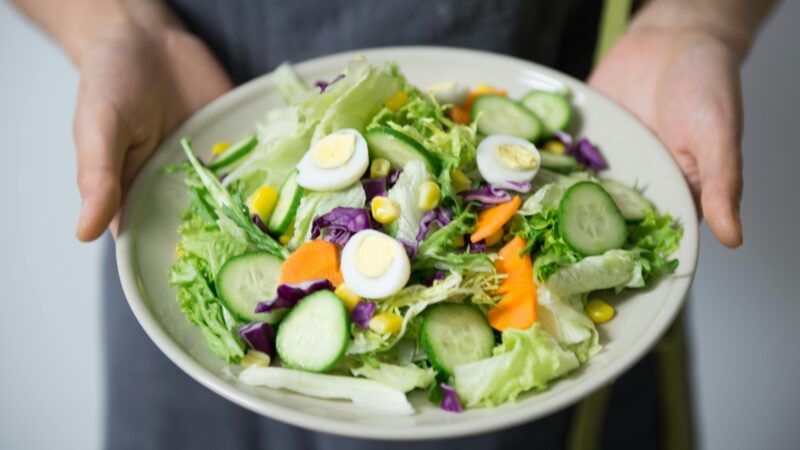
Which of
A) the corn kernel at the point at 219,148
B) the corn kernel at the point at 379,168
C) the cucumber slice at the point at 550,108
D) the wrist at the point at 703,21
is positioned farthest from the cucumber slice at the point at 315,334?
the wrist at the point at 703,21

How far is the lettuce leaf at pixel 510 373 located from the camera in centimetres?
177

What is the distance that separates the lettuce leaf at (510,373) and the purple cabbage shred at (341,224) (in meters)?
0.46

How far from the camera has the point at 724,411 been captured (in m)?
4.46

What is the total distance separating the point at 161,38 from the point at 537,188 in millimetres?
1358

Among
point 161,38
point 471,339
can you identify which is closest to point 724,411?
point 471,339

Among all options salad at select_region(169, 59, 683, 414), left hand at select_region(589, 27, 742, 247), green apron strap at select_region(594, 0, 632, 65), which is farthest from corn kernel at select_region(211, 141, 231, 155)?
green apron strap at select_region(594, 0, 632, 65)

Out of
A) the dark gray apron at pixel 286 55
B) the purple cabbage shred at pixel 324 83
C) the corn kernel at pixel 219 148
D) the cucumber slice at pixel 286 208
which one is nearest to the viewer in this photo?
the cucumber slice at pixel 286 208

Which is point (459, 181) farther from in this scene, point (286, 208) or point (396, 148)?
point (286, 208)

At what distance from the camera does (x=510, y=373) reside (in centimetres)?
177

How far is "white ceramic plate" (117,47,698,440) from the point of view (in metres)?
1.71

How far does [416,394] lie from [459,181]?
2.04 feet

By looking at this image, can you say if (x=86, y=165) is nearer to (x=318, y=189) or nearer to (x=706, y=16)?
(x=318, y=189)

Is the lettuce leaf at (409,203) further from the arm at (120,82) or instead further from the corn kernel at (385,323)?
the arm at (120,82)

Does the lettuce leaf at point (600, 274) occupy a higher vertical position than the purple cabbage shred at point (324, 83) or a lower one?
lower
